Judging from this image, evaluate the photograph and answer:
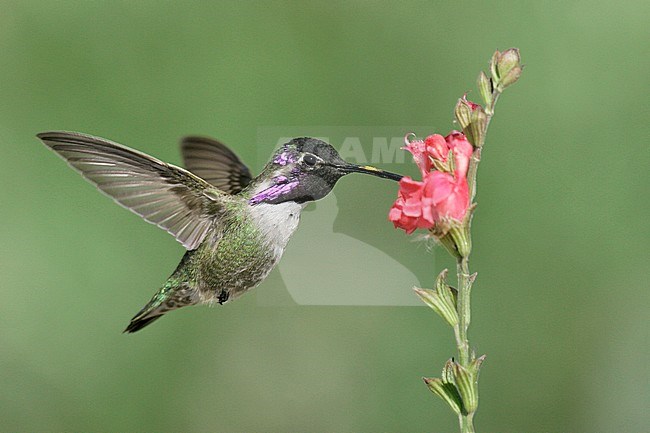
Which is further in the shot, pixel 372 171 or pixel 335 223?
pixel 335 223

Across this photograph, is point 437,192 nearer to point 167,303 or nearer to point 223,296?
point 223,296

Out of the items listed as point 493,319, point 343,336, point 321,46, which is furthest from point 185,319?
point 321,46

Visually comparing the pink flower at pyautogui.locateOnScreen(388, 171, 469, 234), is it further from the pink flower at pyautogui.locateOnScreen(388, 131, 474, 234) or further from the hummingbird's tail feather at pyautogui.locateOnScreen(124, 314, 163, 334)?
the hummingbird's tail feather at pyautogui.locateOnScreen(124, 314, 163, 334)

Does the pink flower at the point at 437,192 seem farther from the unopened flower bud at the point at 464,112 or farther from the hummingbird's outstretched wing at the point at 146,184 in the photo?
the hummingbird's outstretched wing at the point at 146,184

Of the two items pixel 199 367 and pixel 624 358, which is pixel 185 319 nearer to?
pixel 199 367

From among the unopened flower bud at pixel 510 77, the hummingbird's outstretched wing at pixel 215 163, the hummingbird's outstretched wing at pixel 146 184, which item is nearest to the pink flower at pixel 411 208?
the unopened flower bud at pixel 510 77

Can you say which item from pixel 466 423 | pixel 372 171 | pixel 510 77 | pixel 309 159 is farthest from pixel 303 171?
pixel 466 423

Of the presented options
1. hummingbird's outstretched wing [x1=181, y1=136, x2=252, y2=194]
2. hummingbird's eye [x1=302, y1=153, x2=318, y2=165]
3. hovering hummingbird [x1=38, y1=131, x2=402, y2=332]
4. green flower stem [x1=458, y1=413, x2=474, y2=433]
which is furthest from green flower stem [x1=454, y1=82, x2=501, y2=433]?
hummingbird's outstretched wing [x1=181, y1=136, x2=252, y2=194]
